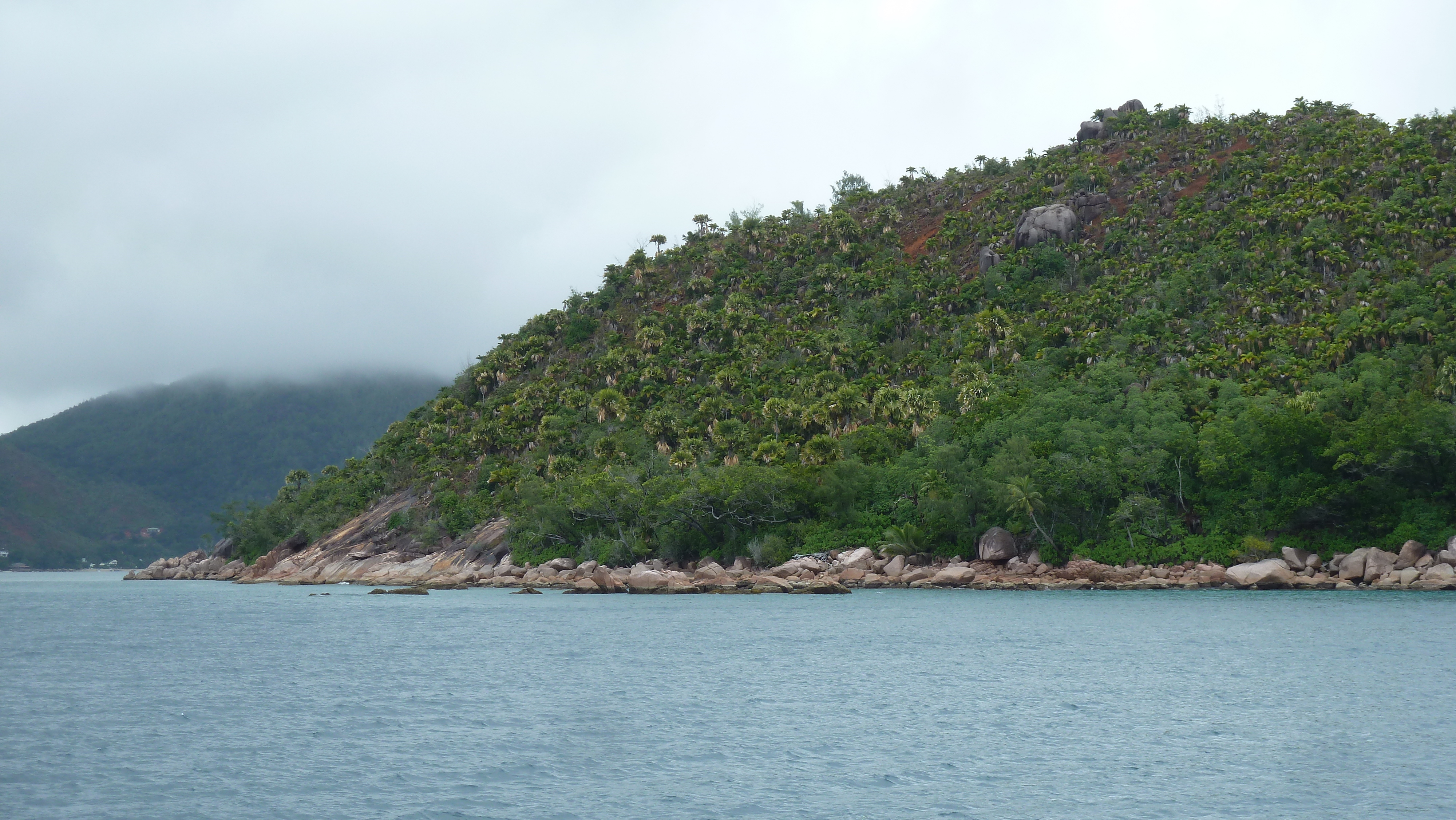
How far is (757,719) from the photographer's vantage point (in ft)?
98.2

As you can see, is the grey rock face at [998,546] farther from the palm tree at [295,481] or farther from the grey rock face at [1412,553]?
the palm tree at [295,481]

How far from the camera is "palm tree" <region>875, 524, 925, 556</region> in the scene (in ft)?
290

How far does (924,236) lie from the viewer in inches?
6654

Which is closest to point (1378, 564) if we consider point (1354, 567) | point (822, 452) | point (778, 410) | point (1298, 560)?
point (1354, 567)

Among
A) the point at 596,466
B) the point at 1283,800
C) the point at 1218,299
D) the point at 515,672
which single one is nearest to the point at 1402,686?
the point at 1283,800

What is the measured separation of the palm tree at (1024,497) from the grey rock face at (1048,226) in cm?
7292

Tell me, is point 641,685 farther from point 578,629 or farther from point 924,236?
point 924,236

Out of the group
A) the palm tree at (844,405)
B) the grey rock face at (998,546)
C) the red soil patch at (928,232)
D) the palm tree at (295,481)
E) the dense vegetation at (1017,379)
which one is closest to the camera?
the dense vegetation at (1017,379)

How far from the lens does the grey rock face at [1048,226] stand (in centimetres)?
14650

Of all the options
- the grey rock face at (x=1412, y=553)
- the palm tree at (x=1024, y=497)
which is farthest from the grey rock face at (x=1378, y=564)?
the palm tree at (x=1024, y=497)

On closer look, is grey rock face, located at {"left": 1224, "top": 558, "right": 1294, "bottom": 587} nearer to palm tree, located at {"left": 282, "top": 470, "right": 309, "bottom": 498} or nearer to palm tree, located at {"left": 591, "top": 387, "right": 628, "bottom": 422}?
palm tree, located at {"left": 591, "top": 387, "right": 628, "bottom": 422}

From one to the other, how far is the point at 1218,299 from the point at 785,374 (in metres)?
48.0

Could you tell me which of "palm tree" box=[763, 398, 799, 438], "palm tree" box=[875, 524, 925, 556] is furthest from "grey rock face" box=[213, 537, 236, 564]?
"palm tree" box=[875, 524, 925, 556]

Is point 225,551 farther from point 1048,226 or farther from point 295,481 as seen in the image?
point 1048,226
